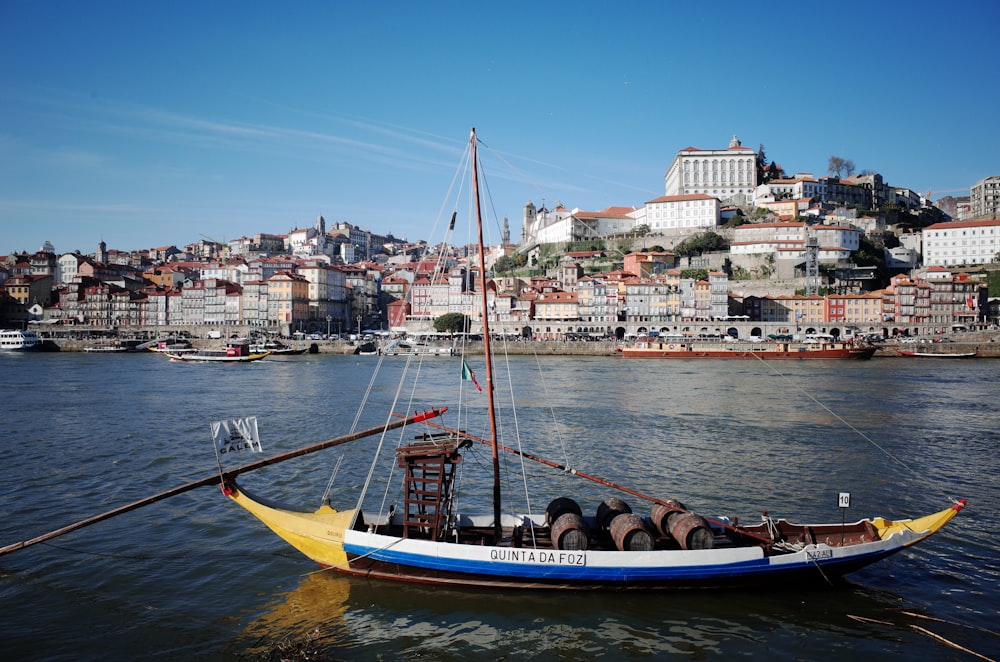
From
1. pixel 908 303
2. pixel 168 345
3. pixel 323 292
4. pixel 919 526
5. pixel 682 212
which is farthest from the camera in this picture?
pixel 682 212

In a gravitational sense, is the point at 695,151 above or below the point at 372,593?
above

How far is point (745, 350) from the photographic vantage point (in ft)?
206

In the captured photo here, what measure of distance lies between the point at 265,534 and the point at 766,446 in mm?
14587

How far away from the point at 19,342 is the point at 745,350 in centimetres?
7432

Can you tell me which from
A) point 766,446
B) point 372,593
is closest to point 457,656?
point 372,593

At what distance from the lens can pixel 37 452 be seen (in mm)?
18781

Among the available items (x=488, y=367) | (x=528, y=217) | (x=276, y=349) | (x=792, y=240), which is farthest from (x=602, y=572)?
(x=528, y=217)

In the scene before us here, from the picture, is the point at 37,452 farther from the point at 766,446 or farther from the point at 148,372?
the point at 148,372

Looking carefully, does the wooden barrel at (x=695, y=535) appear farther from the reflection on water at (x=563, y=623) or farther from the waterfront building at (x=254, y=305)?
the waterfront building at (x=254, y=305)

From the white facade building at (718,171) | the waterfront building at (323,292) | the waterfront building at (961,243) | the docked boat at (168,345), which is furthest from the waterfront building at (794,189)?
the docked boat at (168,345)

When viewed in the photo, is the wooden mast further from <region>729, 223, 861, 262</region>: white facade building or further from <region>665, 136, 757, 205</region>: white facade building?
<region>665, 136, 757, 205</region>: white facade building

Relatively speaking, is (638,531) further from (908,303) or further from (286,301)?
(286,301)

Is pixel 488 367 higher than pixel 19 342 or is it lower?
higher

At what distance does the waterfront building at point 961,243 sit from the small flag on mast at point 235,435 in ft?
310
